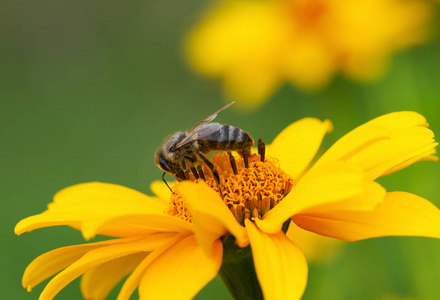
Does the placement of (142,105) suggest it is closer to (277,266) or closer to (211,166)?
(211,166)

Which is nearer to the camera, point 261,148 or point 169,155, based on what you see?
point 261,148

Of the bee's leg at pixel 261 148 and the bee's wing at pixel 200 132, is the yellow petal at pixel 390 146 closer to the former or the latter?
the bee's leg at pixel 261 148

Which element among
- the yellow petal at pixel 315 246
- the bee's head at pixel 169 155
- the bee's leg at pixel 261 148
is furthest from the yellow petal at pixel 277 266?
the yellow petal at pixel 315 246

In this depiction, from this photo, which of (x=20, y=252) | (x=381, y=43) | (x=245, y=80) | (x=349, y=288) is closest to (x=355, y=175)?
(x=349, y=288)

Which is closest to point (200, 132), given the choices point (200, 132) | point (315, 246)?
point (200, 132)

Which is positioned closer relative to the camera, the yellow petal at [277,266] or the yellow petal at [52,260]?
the yellow petal at [277,266]
